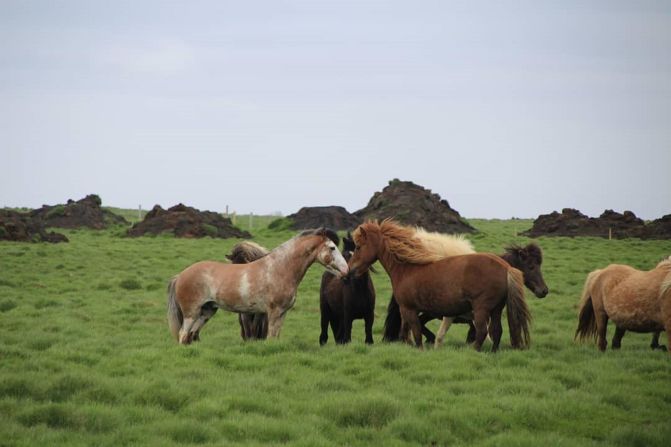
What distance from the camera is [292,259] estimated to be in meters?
12.2

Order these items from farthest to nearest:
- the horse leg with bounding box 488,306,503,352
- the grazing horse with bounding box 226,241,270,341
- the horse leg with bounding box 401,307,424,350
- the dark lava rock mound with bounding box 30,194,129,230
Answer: the dark lava rock mound with bounding box 30,194,129,230
the grazing horse with bounding box 226,241,270,341
the horse leg with bounding box 401,307,424,350
the horse leg with bounding box 488,306,503,352

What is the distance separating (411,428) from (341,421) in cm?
88

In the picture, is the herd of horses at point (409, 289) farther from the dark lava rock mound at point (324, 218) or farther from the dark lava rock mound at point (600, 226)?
the dark lava rock mound at point (600, 226)

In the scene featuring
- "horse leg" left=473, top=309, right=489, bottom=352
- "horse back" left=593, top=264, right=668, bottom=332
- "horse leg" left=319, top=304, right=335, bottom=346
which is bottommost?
"horse leg" left=319, top=304, right=335, bottom=346

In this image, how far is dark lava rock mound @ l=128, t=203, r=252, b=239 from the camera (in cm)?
4491

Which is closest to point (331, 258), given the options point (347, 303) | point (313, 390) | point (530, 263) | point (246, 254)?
point (347, 303)

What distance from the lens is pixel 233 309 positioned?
12180 millimetres

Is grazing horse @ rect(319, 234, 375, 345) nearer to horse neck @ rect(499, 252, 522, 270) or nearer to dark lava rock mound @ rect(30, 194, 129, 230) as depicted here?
horse neck @ rect(499, 252, 522, 270)

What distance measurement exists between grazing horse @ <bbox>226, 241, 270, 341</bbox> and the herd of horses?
4.06 ft

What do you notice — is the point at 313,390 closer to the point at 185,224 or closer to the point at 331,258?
the point at 331,258

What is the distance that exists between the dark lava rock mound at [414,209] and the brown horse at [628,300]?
33798mm

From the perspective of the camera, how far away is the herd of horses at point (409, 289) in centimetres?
1124

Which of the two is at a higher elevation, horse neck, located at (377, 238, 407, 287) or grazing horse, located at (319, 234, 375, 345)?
horse neck, located at (377, 238, 407, 287)

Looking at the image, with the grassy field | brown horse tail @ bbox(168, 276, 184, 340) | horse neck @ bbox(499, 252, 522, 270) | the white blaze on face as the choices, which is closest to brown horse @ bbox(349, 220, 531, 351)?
→ the white blaze on face
